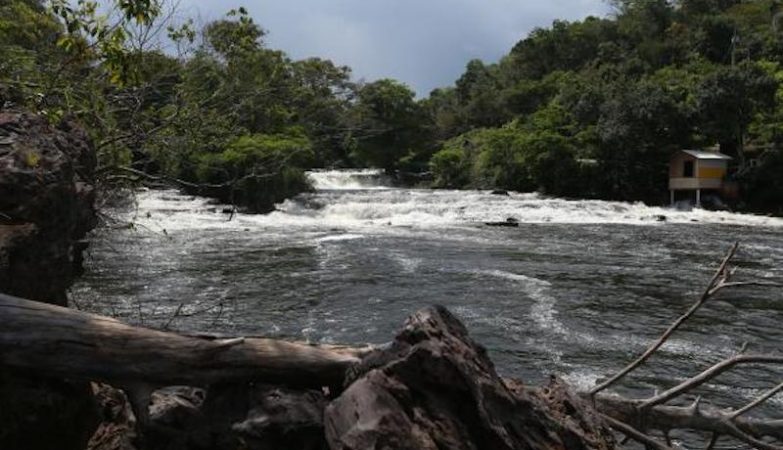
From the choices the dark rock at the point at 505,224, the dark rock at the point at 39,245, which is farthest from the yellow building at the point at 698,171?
the dark rock at the point at 39,245

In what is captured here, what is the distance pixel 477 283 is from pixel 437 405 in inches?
461

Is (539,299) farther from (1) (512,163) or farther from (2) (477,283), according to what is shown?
(1) (512,163)

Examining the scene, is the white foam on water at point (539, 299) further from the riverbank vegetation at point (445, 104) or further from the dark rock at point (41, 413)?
the dark rock at point (41, 413)

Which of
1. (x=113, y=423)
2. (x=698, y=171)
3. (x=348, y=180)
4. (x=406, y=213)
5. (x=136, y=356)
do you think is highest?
(x=698, y=171)

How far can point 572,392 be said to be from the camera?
3584 millimetres

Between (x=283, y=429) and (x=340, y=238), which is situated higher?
(x=283, y=429)

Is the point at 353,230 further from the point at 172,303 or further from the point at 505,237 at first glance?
the point at 172,303

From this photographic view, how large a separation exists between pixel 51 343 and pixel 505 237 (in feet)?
66.0

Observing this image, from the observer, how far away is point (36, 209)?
4230 mm

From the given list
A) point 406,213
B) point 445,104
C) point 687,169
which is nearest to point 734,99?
point 687,169

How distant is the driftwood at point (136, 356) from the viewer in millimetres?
3387

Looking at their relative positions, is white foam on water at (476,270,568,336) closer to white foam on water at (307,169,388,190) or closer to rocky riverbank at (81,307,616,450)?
rocky riverbank at (81,307,616,450)

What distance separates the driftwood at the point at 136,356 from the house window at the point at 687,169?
114ft

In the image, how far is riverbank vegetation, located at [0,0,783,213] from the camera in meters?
6.19
